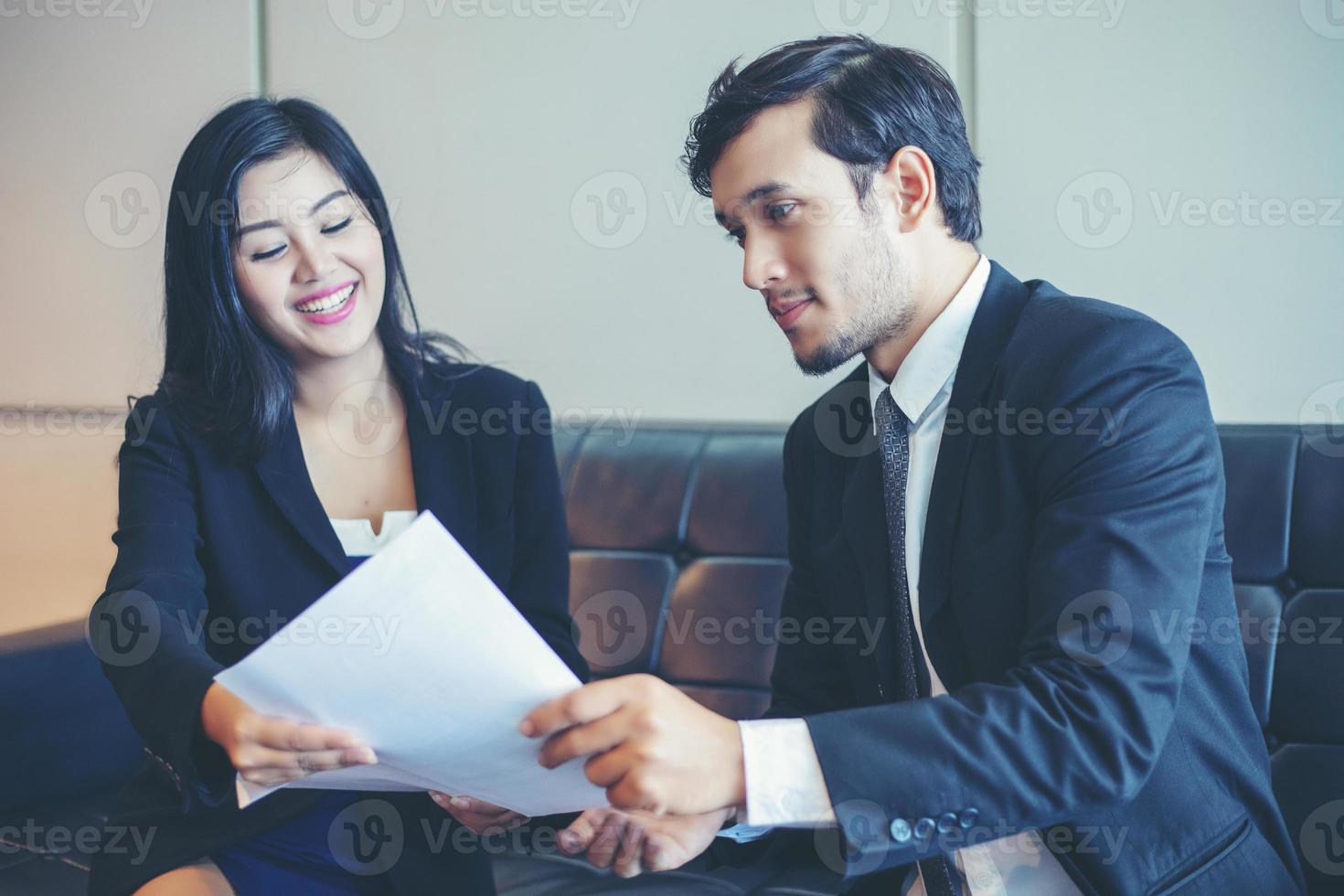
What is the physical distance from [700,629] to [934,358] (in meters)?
0.70

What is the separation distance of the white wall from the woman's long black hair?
2.26 ft

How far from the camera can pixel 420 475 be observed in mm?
1480

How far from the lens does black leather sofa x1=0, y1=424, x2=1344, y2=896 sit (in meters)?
1.38

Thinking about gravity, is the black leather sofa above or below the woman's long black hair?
below

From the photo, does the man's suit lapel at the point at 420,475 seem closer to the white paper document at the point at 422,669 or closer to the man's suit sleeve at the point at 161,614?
the man's suit sleeve at the point at 161,614

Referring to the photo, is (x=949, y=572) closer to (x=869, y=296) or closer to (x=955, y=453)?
(x=955, y=453)

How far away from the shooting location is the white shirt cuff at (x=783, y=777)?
2.73 feet

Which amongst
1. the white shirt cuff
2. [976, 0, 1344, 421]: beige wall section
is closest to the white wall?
[976, 0, 1344, 421]: beige wall section

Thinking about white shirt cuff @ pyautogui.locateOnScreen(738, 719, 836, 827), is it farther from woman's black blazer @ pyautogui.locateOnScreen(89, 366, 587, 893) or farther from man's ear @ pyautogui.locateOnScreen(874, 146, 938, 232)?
man's ear @ pyautogui.locateOnScreen(874, 146, 938, 232)

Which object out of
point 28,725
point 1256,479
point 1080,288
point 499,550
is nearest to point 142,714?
point 499,550

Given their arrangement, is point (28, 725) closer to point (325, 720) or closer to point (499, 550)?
point (499, 550)

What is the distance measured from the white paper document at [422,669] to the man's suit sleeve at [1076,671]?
230mm

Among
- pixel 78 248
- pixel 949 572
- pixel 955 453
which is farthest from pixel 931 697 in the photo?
pixel 78 248

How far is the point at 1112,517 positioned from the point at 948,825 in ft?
0.96
